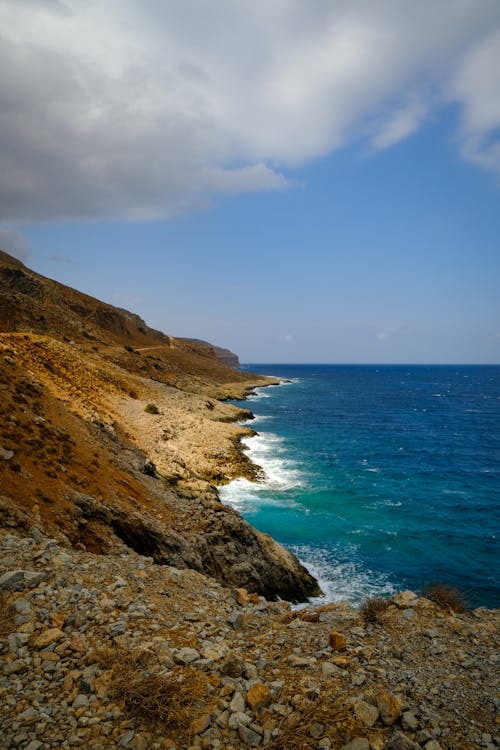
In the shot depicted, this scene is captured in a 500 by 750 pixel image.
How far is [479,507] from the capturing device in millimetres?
30031

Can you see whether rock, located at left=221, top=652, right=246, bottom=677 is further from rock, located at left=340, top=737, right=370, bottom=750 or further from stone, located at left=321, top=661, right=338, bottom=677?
rock, located at left=340, top=737, right=370, bottom=750

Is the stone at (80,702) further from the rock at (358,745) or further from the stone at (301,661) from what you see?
the rock at (358,745)

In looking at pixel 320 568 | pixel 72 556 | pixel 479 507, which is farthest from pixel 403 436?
pixel 72 556

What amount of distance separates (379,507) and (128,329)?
8884 centimetres

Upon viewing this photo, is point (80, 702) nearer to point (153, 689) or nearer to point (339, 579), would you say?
point (153, 689)

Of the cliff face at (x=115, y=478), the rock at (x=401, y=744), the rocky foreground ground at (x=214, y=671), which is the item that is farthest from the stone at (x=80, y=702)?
the cliff face at (x=115, y=478)

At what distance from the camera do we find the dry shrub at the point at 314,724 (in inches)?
206

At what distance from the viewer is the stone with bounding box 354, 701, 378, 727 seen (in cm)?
566

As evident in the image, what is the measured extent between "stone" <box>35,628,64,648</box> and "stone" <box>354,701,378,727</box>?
4.91 metres

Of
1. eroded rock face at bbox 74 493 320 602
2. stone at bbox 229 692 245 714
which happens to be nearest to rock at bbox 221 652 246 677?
stone at bbox 229 692 245 714

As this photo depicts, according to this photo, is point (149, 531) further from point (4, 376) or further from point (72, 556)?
Answer: point (4, 376)

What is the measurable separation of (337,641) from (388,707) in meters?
1.79

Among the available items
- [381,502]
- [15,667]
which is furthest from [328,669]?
[381,502]

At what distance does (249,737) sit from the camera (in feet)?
17.5
